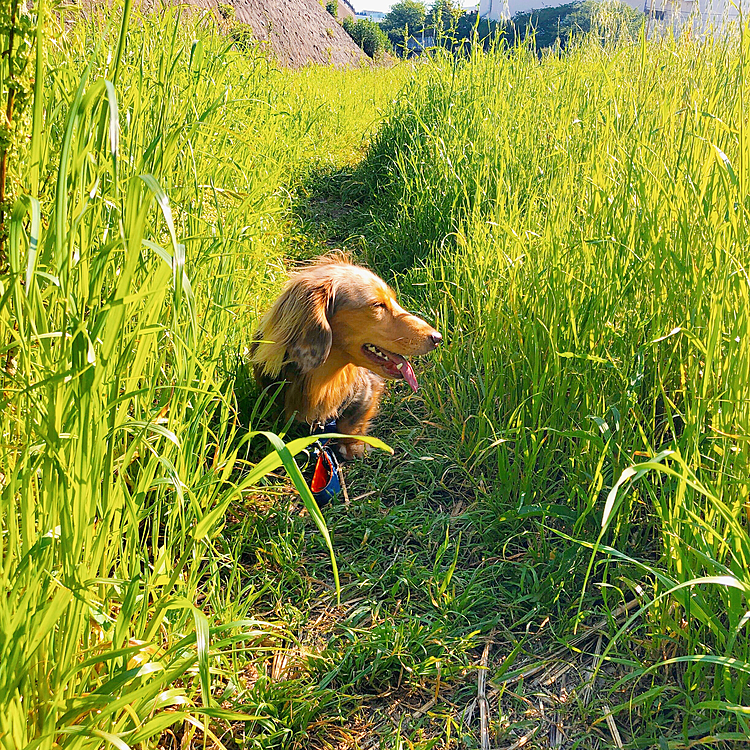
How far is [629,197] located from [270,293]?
1.76m

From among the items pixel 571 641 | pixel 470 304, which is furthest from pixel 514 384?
pixel 571 641

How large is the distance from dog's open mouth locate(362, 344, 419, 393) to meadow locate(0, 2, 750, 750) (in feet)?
0.47

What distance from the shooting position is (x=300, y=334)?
2.31 metres

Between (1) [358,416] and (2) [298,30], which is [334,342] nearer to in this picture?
(1) [358,416]

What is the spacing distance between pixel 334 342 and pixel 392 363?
246 millimetres

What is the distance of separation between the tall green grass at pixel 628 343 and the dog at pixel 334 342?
240 mm

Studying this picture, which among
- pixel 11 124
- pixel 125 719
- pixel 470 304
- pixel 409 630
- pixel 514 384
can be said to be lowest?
pixel 409 630

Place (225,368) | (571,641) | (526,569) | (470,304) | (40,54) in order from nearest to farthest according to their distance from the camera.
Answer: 1. (40,54)
2. (571,641)
3. (526,569)
4. (225,368)
5. (470,304)

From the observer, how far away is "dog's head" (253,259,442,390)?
→ 2.32 m

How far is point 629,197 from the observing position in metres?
2.05

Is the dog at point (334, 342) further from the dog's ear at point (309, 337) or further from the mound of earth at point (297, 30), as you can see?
the mound of earth at point (297, 30)

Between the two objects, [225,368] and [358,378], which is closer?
[225,368]

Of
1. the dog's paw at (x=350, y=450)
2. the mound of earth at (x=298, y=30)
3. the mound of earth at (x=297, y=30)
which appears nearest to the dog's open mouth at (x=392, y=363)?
the dog's paw at (x=350, y=450)

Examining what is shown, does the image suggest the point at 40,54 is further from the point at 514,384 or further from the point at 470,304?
the point at 470,304
